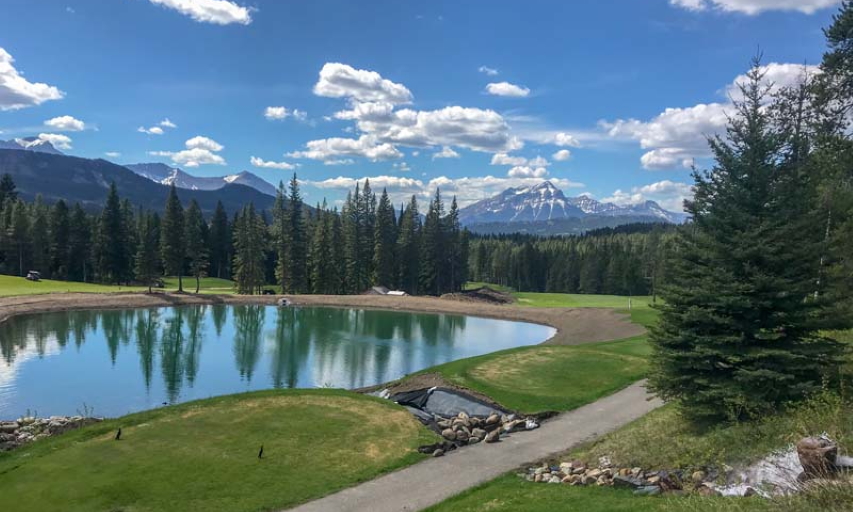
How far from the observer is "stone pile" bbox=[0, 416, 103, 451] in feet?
53.5

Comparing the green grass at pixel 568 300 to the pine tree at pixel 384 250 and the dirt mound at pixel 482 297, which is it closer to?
the dirt mound at pixel 482 297

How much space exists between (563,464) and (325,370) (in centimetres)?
2070

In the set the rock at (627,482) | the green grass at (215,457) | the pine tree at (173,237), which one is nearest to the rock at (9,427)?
the green grass at (215,457)

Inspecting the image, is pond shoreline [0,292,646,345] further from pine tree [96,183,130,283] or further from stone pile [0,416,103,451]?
stone pile [0,416,103,451]

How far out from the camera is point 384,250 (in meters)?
82.4

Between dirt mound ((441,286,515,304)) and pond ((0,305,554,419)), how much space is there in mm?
12132

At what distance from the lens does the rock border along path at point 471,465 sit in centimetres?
1284

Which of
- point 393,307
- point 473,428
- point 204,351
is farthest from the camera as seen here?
point 393,307

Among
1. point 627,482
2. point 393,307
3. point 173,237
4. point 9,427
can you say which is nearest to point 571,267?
point 393,307

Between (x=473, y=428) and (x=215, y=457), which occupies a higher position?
(x=215, y=457)

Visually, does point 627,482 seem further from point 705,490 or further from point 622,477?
point 705,490

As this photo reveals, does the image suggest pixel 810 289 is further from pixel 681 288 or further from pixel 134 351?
pixel 134 351

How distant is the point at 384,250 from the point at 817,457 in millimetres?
75127

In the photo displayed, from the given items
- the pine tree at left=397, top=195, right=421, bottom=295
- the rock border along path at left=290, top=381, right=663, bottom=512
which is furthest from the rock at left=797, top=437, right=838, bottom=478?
the pine tree at left=397, top=195, right=421, bottom=295
